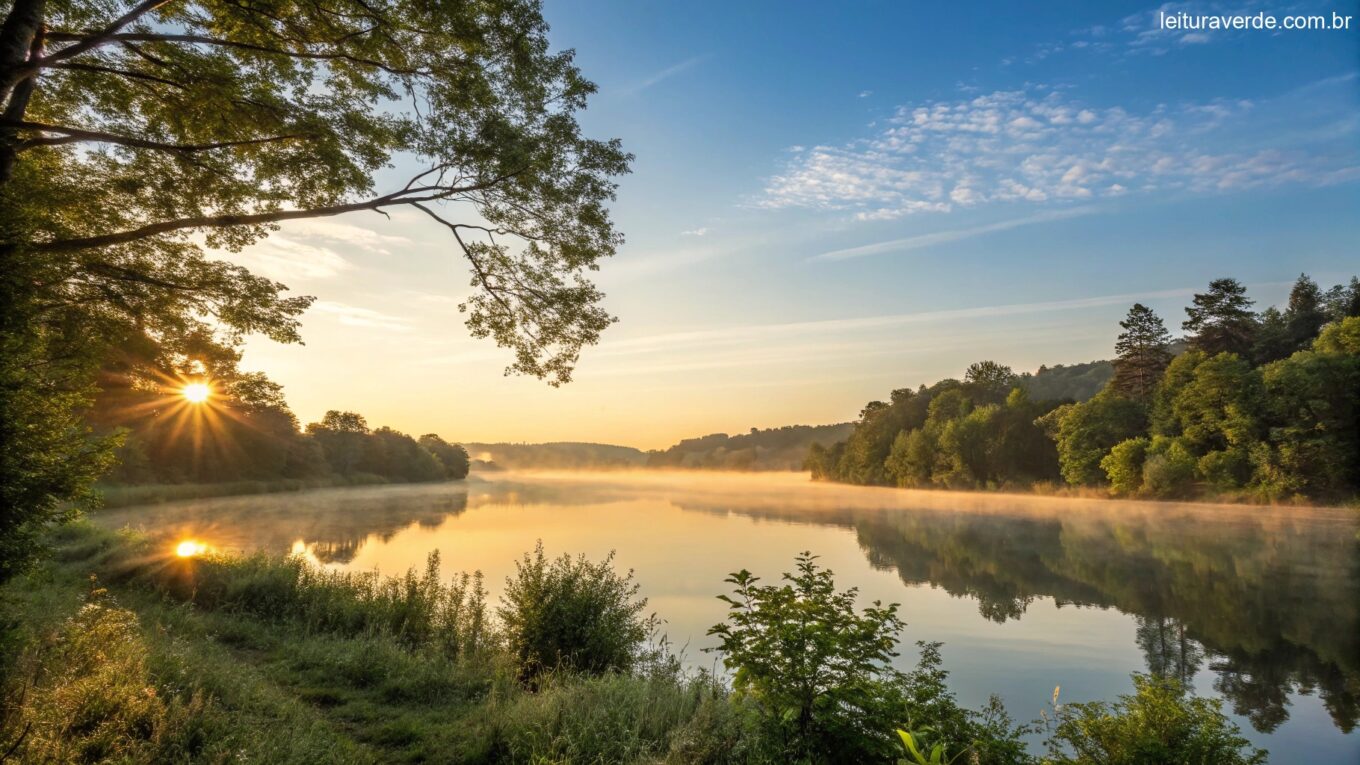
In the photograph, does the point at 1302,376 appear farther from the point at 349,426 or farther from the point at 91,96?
the point at 349,426

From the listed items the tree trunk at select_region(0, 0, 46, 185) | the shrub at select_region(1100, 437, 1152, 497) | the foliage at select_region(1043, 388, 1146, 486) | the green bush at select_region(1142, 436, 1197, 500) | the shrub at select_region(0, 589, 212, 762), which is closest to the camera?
the shrub at select_region(0, 589, 212, 762)

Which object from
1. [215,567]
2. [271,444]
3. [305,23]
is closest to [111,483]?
[271,444]

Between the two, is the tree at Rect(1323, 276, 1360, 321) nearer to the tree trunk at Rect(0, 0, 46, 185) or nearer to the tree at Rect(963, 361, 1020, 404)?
the tree at Rect(963, 361, 1020, 404)

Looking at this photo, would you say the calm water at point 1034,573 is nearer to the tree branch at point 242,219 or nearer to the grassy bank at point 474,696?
the grassy bank at point 474,696

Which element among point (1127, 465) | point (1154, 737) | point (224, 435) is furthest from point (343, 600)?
point (224, 435)

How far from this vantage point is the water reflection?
43.1 feet

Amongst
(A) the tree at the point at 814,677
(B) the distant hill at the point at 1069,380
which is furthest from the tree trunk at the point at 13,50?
(B) the distant hill at the point at 1069,380

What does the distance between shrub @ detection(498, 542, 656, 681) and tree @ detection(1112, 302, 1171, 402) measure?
77871mm

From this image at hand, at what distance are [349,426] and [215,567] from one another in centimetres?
10788

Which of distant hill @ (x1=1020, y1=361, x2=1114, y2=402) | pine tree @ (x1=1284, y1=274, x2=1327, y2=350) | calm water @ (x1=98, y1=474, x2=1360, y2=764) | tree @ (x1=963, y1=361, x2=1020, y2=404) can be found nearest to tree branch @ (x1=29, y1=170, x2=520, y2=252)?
calm water @ (x1=98, y1=474, x2=1360, y2=764)

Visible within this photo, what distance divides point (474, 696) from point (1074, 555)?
92.0 ft

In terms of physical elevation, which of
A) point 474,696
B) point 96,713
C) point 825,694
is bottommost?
point 474,696

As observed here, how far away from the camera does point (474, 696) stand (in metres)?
8.23

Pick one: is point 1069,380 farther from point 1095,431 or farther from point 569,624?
point 569,624
